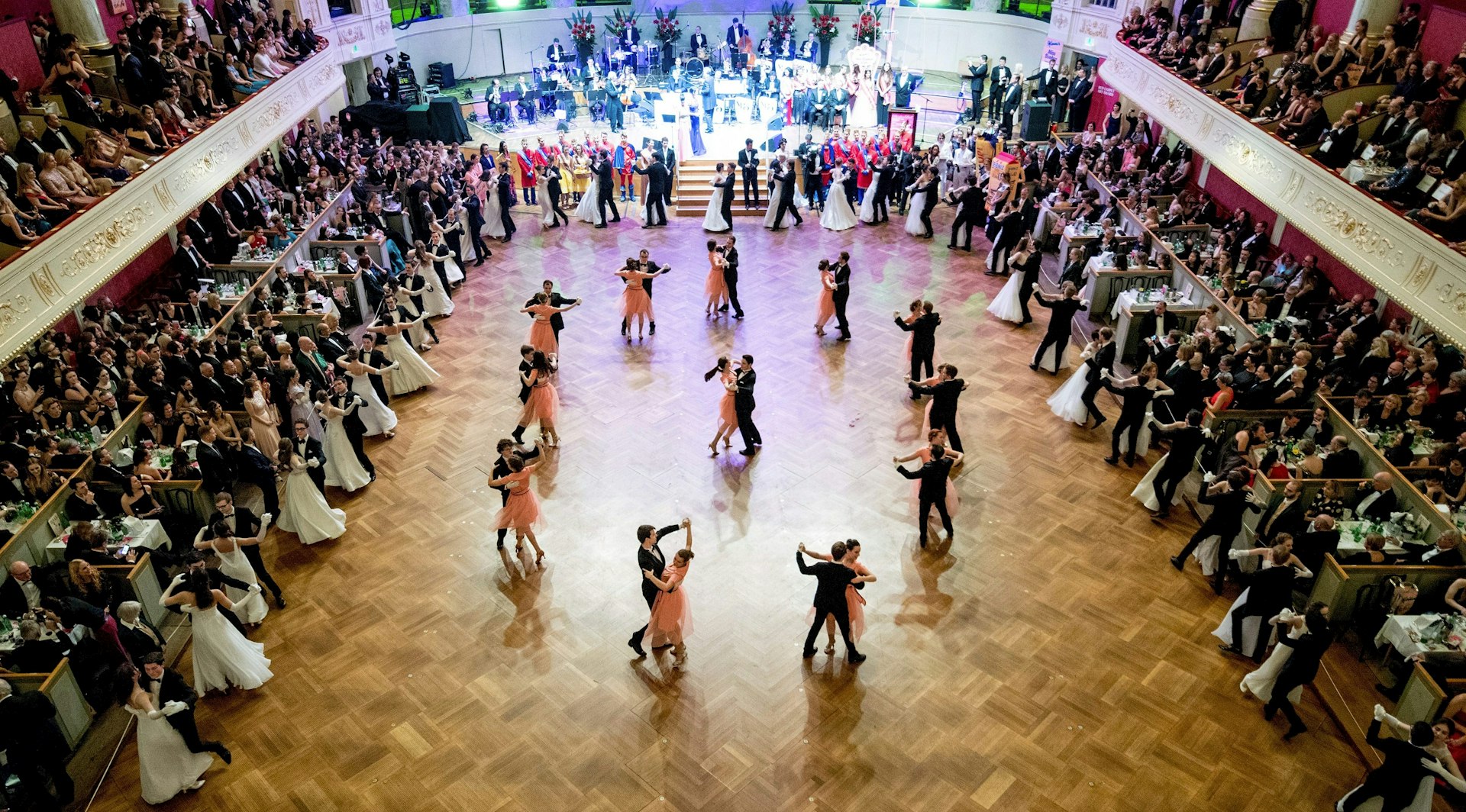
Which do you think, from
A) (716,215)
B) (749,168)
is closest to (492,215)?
(716,215)

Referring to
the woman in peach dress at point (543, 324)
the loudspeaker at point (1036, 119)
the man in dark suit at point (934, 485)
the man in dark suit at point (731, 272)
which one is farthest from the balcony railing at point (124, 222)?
the loudspeaker at point (1036, 119)

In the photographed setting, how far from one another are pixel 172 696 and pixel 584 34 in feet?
67.9

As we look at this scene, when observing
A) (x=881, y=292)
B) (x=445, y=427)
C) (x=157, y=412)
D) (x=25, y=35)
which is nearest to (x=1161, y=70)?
(x=881, y=292)

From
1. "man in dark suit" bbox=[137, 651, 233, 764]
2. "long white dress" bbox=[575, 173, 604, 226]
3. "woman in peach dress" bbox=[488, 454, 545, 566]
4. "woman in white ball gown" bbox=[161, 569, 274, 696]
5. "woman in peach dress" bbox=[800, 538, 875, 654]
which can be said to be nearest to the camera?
"man in dark suit" bbox=[137, 651, 233, 764]

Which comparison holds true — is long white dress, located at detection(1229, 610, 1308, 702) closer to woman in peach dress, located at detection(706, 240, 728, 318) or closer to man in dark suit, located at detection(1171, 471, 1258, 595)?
man in dark suit, located at detection(1171, 471, 1258, 595)

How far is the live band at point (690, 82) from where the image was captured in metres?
20.3

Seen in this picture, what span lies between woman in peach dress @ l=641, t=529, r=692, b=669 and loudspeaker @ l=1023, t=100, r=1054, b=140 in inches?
602

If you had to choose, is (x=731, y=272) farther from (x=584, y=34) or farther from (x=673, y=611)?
(x=584, y=34)

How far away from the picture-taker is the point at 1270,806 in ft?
19.4

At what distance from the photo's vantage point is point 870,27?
23.1 metres

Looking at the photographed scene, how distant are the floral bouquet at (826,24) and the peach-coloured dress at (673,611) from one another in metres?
20.3

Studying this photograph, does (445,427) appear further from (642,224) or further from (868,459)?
(642,224)

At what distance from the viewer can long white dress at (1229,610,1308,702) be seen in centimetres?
639

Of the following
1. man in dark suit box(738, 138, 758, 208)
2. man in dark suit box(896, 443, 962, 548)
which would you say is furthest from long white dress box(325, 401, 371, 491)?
man in dark suit box(738, 138, 758, 208)
